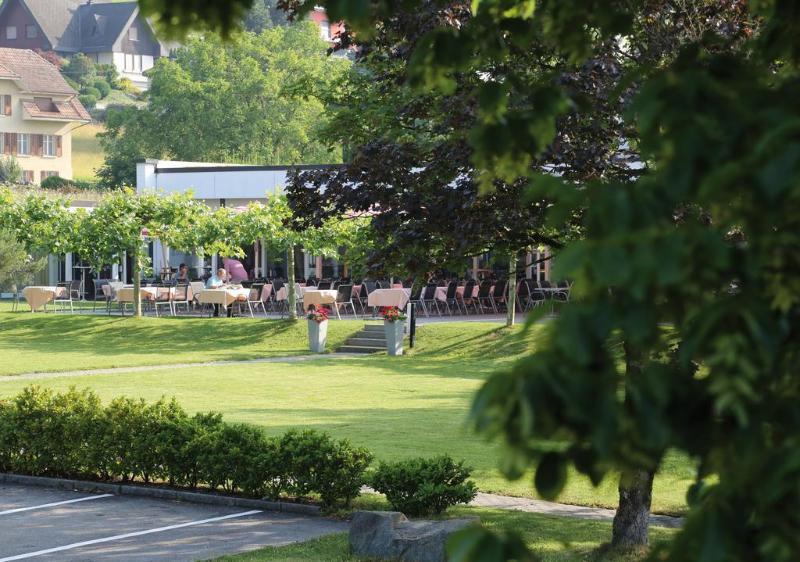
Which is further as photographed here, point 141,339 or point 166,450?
point 141,339

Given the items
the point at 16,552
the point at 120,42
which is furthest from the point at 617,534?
the point at 120,42

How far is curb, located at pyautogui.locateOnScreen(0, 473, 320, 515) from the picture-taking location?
38.3 ft

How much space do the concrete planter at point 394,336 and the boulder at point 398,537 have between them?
21850mm

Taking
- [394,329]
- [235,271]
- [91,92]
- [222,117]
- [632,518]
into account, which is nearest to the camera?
[632,518]

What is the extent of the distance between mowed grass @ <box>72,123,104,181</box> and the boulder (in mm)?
111904

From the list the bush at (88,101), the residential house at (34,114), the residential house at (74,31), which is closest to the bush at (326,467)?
the residential house at (34,114)

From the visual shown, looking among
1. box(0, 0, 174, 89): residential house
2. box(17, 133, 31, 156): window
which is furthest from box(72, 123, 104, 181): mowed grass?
box(17, 133, 31, 156): window

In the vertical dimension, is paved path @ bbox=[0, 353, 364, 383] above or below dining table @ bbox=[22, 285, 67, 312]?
below

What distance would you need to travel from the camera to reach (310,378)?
2569 cm

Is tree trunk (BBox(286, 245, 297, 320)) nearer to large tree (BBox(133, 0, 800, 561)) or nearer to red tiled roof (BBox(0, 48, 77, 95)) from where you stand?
large tree (BBox(133, 0, 800, 561))

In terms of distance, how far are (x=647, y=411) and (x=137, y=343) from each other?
110 ft

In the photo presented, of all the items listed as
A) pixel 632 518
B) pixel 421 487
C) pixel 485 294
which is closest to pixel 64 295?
pixel 485 294

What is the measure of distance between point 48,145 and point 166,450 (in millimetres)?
82702

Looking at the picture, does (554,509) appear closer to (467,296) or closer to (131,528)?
(131,528)
